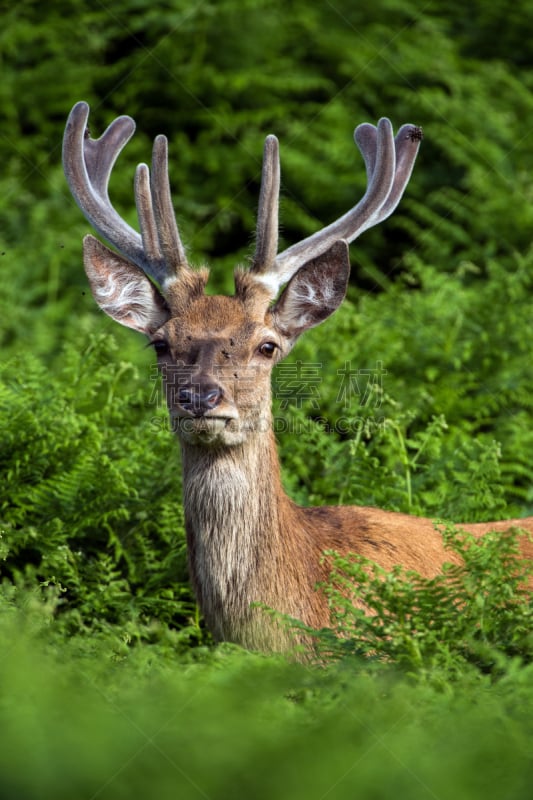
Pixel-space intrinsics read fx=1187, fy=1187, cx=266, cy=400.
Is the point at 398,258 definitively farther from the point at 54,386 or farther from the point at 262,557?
the point at 262,557

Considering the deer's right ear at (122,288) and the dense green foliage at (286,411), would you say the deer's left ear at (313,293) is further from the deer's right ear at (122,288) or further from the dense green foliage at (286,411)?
the dense green foliage at (286,411)

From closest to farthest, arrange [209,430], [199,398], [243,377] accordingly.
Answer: [199,398] < [209,430] < [243,377]

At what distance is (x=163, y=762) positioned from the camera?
12.0 ft

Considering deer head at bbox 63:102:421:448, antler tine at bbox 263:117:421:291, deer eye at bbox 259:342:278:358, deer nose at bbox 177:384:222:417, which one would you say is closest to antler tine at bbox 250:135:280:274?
deer head at bbox 63:102:421:448

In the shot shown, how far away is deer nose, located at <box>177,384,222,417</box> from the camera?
5230 mm

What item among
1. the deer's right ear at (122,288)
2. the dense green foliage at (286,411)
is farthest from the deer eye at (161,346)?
the dense green foliage at (286,411)

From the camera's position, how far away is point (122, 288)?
605cm

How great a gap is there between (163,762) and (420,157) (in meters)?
9.64

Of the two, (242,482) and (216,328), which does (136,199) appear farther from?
(242,482)

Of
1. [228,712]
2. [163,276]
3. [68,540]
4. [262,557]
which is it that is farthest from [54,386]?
[228,712]

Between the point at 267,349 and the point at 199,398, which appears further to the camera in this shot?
the point at 267,349

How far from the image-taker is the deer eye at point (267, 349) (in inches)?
225

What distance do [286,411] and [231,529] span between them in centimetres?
229

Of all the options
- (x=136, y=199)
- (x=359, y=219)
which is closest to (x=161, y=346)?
(x=136, y=199)
